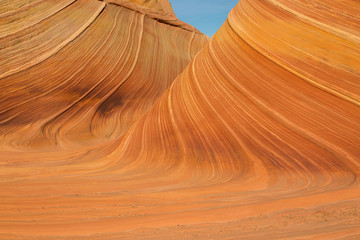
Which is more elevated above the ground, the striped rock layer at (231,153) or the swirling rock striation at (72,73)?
the swirling rock striation at (72,73)

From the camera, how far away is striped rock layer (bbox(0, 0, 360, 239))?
136 cm

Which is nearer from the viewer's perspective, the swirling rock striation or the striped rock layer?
the striped rock layer

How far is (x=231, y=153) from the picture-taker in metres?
2.30

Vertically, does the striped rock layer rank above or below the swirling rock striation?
below

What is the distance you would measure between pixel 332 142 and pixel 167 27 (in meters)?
5.55

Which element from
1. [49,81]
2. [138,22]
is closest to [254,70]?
[49,81]

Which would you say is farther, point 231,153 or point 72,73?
point 72,73

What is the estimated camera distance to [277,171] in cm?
207

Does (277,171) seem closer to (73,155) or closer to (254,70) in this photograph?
(254,70)

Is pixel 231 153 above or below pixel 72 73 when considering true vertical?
Answer: below

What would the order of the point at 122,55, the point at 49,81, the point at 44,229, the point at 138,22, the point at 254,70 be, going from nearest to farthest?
the point at 44,229
the point at 254,70
the point at 49,81
the point at 122,55
the point at 138,22

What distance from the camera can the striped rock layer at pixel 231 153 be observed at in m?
1.36

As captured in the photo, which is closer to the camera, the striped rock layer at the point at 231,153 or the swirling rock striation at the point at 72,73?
the striped rock layer at the point at 231,153

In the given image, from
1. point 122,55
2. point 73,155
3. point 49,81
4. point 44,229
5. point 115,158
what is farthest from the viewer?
point 122,55
